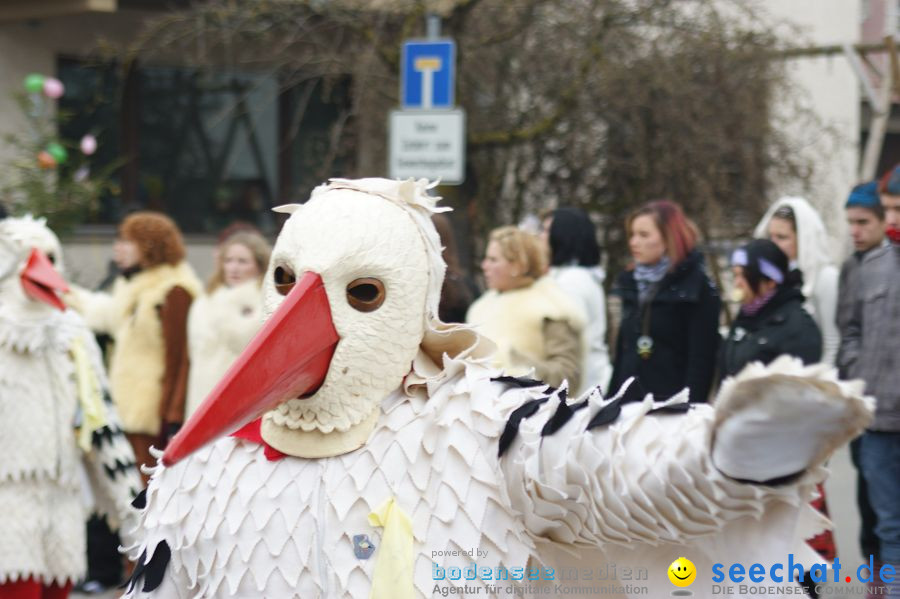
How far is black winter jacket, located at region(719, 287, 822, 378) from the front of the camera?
203 inches

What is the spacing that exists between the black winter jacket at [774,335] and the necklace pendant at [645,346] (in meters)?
0.28

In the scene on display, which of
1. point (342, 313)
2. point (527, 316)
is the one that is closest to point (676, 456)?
point (342, 313)

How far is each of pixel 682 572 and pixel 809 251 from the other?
Result: 13.5 ft

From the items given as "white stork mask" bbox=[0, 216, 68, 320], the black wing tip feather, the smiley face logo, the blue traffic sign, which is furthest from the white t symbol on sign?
the smiley face logo

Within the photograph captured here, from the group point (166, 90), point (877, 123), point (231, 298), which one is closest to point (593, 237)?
point (231, 298)

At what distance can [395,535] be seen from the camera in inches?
94.9

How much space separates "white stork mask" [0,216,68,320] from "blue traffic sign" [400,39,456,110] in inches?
133

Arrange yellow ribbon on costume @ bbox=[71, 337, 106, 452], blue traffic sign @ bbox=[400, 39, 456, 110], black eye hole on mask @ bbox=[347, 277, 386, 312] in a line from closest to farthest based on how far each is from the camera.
A: black eye hole on mask @ bbox=[347, 277, 386, 312]
yellow ribbon on costume @ bbox=[71, 337, 106, 452]
blue traffic sign @ bbox=[400, 39, 456, 110]

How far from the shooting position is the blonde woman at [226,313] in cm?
650

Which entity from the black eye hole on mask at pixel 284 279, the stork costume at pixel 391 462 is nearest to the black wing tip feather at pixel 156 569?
the stork costume at pixel 391 462

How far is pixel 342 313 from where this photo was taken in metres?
2.48

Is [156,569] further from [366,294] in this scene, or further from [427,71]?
[427,71]

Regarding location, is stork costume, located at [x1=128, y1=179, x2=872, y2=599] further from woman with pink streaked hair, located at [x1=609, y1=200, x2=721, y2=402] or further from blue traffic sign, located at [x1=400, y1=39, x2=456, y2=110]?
blue traffic sign, located at [x1=400, y1=39, x2=456, y2=110]

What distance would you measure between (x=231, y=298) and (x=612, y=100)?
5.03m
